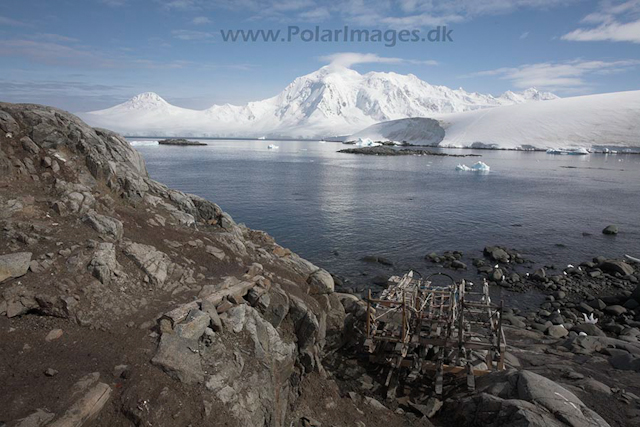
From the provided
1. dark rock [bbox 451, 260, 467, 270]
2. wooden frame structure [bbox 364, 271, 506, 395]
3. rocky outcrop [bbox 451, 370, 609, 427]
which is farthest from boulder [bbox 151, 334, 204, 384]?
dark rock [bbox 451, 260, 467, 270]

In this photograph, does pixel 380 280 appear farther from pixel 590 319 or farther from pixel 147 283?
pixel 147 283

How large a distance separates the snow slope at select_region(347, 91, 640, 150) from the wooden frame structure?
491 feet

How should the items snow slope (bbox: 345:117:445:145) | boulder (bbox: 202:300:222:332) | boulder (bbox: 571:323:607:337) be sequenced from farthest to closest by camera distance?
snow slope (bbox: 345:117:445:145) < boulder (bbox: 571:323:607:337) < boulder (bbox: 202:300:222:332)

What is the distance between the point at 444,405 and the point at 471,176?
210 feet

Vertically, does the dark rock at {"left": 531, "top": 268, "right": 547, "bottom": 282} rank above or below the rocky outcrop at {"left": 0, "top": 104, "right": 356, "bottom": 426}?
below

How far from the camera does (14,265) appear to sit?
27.8 feet

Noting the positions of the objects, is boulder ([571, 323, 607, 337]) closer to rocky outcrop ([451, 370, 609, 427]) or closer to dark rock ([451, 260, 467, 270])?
dark rock ([451, 260, 467, 270])

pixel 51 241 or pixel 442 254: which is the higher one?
pixel 51 241

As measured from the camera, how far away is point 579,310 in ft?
61.9

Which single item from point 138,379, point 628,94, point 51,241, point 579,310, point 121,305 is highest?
point 628,94

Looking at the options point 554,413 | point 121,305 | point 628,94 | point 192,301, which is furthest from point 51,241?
point 628,94

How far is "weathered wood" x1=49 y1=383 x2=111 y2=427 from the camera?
6.12 m

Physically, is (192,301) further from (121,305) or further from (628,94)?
(628,94)

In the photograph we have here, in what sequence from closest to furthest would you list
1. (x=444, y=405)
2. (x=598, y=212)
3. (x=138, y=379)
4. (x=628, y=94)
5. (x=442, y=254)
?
(x=138, y=379), (x=444, y=405), (x=442, y=254), (x=598, y=212), (x=628, y=94)
